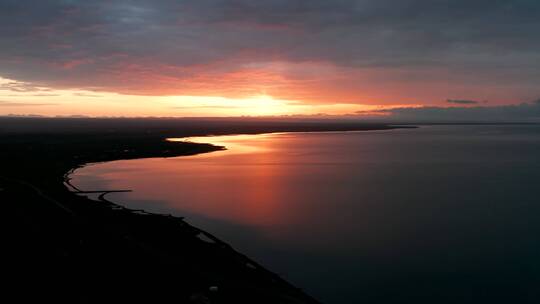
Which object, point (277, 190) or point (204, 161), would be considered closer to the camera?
point (277, 190)

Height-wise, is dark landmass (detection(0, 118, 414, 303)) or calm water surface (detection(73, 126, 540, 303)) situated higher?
dark landmass (detection(0, 118, 414, 303))

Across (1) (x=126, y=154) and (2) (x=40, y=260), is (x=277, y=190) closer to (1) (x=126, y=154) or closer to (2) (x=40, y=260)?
(2) (x=40, y=260)

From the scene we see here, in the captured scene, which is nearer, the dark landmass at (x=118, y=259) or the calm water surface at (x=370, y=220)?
the dark landmass at (x=118, y=259)

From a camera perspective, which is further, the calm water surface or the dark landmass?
the calm water surface

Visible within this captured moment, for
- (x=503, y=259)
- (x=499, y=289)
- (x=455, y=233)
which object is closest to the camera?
(x=499, y=289)

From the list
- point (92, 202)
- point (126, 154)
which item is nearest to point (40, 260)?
point (92, 202)

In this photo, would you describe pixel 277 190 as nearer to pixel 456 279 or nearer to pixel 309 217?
pixel 309 217

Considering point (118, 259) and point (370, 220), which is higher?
point (118, 259)

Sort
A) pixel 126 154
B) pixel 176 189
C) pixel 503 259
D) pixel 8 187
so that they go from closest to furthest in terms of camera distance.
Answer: pixel 503 259 < pixel 8 187 < pixel 176 189 < pixel 126 154
